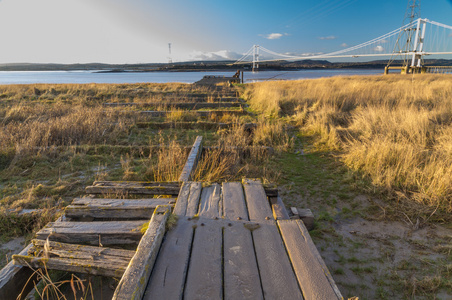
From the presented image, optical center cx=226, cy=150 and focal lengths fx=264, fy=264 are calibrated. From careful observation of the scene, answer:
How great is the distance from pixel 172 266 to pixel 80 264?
83 centimetres

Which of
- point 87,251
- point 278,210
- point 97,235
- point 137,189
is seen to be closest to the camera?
point 87,251

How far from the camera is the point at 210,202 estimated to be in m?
2.72

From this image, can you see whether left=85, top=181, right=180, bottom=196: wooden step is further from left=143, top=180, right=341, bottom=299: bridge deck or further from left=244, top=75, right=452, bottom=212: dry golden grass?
left=244, top=75, right=452, bottom=212: dry golden grass

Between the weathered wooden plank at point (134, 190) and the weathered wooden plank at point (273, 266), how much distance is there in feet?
4.66

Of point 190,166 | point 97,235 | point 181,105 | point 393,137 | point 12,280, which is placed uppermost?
point 181,105

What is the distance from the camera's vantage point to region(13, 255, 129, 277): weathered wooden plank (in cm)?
200

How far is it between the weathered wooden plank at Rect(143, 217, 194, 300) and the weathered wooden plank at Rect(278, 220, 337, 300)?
0.75 meters

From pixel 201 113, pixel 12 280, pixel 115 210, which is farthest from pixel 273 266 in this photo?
pixel 201 113

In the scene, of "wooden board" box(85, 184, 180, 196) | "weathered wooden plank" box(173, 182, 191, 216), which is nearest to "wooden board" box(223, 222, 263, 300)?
"weathered wooden plank" box(173, 182, 191, 216)

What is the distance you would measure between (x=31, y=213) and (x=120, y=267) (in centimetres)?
213

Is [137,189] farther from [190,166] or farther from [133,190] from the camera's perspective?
[190,166]

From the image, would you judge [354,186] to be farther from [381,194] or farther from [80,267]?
[80,267]

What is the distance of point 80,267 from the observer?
6.76 ft

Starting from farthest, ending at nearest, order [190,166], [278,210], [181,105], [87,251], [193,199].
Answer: [181,105]
[190,166]
[193,199]
[278,210]
[87,251]
